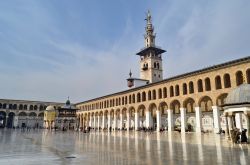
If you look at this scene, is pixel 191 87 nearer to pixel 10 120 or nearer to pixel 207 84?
pixel 207 84

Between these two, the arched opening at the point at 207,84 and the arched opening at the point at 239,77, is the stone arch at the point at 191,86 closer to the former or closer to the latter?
the arched opening at the point at 207,84

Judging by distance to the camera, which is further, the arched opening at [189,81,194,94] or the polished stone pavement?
the arched opening at [189,81,194,94]

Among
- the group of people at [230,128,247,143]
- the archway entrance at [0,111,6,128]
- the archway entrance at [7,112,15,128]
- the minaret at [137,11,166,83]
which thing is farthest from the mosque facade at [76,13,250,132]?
the archway entrance at [0,111,6,128]

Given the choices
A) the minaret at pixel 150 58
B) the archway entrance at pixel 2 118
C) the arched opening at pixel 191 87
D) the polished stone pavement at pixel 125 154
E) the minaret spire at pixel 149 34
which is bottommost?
A: the polished stone pavement at pixel 125 154

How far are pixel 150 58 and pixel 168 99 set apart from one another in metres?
30.0

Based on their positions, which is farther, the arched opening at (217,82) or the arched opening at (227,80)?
the arched opening at (217,82)

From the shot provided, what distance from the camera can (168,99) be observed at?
124 feet

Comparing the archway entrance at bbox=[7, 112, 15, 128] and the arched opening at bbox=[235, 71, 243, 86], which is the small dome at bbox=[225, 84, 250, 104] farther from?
the archway entrance at bbox=[7, 112, 15, 128]

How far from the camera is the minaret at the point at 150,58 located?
6625cm

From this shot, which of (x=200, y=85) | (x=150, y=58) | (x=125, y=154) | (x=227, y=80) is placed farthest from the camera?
(x=150, y=58)

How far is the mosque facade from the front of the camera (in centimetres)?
2996

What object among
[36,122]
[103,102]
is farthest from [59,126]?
[36,122]

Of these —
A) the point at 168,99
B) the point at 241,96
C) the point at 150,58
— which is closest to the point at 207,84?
the point at 168,99

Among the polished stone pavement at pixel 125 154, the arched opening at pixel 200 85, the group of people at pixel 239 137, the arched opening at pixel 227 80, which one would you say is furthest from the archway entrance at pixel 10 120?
the group of people at pixel 239 137
